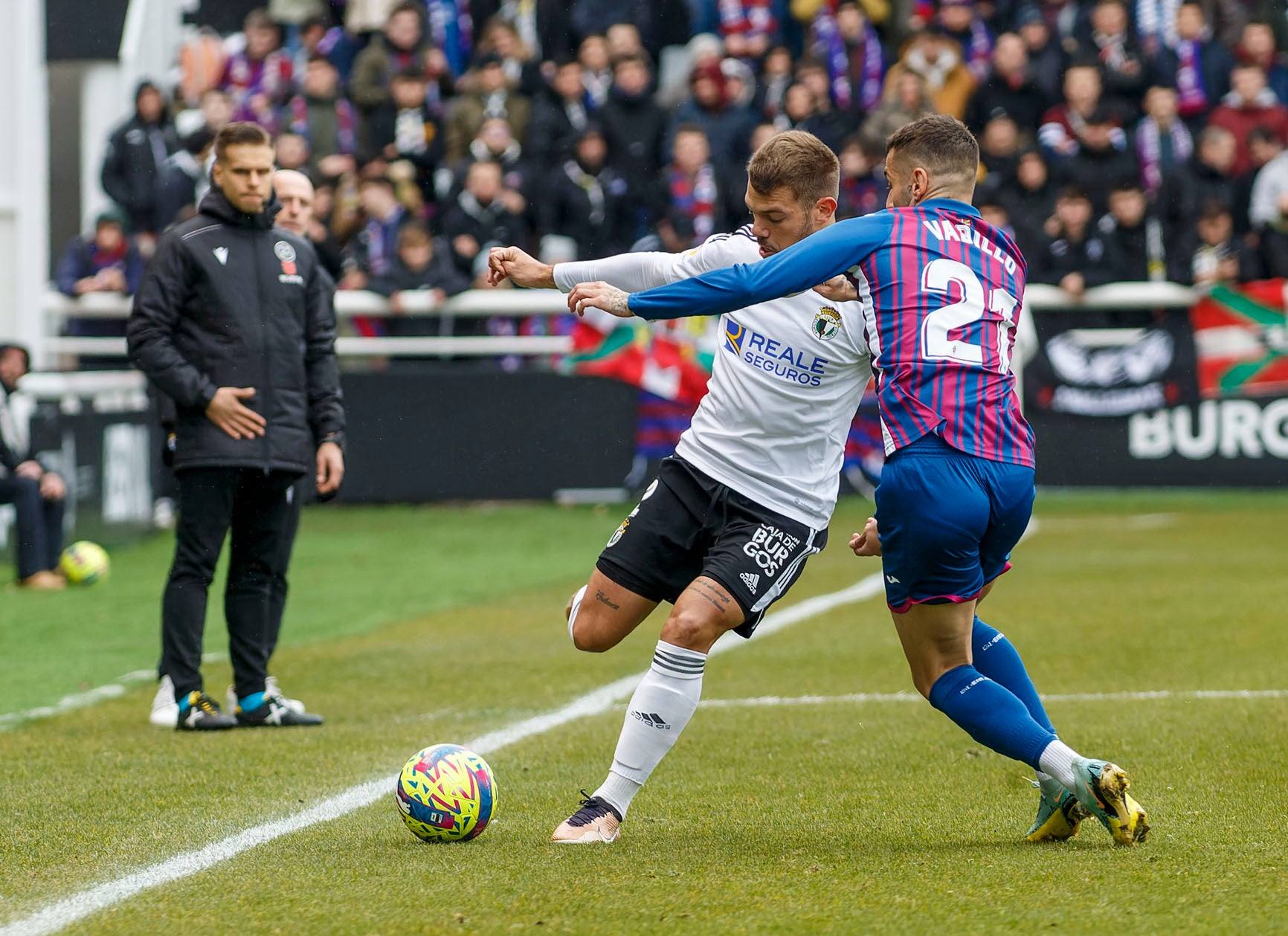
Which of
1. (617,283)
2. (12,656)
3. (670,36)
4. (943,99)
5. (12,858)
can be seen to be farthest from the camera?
(670,36)

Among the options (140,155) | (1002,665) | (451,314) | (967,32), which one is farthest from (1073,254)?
(1002,665)

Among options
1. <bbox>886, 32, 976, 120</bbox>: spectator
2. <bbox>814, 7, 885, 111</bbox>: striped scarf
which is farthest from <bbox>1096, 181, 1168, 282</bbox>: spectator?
<bbox>814, 7, 885, 111</bbox>: striped scarf

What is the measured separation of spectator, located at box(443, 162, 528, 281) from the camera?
16.6 meters

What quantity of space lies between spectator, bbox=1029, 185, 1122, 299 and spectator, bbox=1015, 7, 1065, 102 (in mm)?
1551

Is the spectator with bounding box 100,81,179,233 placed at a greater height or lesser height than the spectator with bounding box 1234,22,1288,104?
lesser

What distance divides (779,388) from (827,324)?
23 centimetres

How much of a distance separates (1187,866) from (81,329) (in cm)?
1500

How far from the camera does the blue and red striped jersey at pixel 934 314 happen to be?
4707mm

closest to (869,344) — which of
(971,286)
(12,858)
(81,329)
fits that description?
(971,286)

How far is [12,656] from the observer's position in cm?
907

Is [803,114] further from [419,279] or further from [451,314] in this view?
[419,279]

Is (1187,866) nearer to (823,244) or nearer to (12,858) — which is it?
(823,244)

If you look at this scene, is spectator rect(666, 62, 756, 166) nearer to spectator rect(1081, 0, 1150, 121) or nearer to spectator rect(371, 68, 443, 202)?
spectator rect(371, 68, 443, 202)

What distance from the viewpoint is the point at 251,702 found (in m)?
7.10
